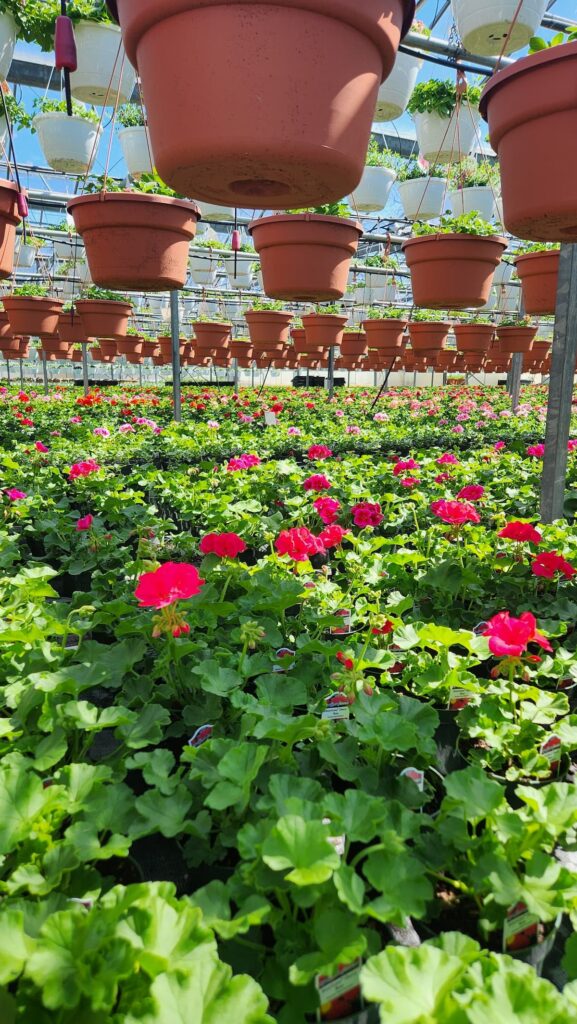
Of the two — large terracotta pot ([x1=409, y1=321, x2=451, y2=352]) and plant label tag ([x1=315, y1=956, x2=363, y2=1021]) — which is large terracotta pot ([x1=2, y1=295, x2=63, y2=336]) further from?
plant label tag ([x1=315, y1=956, x2=363, y2=1021])

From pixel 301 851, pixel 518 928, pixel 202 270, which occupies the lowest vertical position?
pixel 518 928

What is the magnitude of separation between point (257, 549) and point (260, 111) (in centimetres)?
174

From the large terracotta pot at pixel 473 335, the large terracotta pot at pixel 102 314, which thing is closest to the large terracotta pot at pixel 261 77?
the large terracotta pot at pixel 102 314

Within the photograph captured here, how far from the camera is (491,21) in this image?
6.93 feet

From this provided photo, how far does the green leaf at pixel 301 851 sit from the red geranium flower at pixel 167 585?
0.47 meters

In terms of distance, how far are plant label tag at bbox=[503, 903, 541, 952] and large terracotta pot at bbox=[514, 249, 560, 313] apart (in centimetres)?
297

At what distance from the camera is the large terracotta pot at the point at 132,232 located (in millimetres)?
1987

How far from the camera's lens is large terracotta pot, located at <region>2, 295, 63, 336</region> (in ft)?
15.7

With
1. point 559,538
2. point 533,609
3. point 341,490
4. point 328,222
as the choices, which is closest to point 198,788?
point 533,609

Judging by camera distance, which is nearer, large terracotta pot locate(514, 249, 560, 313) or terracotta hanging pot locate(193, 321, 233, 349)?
large terracotta pot locate(514, 249, 560, 313)

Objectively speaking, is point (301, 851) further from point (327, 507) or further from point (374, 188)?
point (374, 188)

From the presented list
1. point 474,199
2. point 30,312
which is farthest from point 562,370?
point 30,312

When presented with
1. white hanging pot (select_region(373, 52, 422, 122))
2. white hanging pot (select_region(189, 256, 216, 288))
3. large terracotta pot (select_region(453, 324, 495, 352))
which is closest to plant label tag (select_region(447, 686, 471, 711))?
white hanging pot (select_region(373, 52, 422, 122))

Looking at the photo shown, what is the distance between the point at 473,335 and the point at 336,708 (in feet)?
20.6
